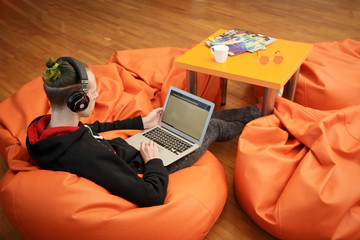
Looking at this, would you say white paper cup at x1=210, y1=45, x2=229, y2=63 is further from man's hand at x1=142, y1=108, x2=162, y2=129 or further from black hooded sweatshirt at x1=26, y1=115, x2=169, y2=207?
black hooded sweatshirt at x1=26, y1=115, x2=169, y2=207

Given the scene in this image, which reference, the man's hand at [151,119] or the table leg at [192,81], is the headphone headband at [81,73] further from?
the table leg at [192,81]

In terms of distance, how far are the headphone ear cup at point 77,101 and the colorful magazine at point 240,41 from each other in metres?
0.94

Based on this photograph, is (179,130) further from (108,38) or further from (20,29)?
(20,29)

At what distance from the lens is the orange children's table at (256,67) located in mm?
1713

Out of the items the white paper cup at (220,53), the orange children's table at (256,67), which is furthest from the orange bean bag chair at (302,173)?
the white paper cup at (220,53)

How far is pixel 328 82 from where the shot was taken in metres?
2.09

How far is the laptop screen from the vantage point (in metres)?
1.70

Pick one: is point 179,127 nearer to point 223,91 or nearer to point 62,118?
point 62,118

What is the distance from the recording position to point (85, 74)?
4.26 ft

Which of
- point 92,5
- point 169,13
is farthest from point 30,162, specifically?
point 92,5

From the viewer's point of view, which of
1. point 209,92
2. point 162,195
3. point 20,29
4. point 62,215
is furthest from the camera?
point 20,29

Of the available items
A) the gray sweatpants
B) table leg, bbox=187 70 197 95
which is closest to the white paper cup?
table leg, bbox=187 70 197 95

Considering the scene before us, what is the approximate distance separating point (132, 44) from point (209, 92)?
1560 mm

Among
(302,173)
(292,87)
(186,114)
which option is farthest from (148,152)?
(292,87)
